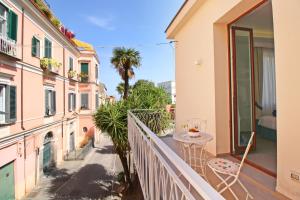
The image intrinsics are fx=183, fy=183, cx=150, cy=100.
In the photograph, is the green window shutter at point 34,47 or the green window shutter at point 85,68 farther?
the green window shutter at point 85,68

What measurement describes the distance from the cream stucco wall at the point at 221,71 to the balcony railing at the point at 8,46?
23.1ft

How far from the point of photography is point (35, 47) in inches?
435

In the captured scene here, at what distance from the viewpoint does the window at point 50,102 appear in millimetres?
12805

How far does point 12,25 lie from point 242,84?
10382 millimetres

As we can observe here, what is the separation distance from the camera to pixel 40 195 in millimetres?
9898

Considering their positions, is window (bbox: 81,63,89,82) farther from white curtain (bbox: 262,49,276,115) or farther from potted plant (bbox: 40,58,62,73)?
white curtain (bbox: 262,49,276,115)

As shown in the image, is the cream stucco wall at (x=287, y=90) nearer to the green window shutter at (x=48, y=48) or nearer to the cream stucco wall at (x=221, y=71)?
the cream stucco wall at (x=221, y=71)

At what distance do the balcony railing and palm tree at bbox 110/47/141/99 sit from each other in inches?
357

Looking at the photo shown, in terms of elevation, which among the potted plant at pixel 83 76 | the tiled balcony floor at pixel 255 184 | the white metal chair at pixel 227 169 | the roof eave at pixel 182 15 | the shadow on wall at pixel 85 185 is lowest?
the shadow on wall at pixel 85 185

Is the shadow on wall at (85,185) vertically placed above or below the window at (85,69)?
below

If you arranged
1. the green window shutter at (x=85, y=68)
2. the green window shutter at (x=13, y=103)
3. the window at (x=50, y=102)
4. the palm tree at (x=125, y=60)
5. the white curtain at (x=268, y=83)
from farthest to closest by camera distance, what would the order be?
the green window shutter at (x=85, y=68)
the palm tree at (x=125, y=60)
the window at (x=50, y=102)
the green window shutter at (x=13, y=103)
the white curtain at (x=268, y=83)

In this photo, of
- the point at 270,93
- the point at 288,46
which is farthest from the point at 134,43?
the point at 288,46

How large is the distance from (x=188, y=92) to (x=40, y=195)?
994 centimetres

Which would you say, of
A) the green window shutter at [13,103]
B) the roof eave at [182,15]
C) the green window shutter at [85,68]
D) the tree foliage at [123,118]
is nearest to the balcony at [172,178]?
the roof eave at [182,15]
